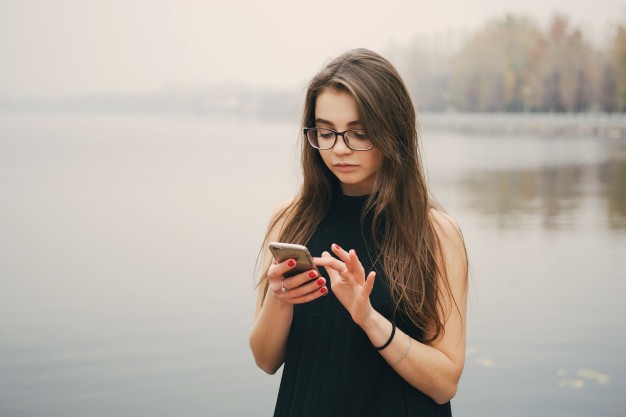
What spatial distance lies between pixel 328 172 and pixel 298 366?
0.43 metres

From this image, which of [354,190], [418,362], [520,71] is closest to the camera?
[418,362]

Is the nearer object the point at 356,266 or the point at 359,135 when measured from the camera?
the point at 356,266

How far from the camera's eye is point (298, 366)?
1436 millimetres

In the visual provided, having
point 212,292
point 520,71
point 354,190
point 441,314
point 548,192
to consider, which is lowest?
point 548,192

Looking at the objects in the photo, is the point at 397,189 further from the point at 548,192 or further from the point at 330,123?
the point at 548,192

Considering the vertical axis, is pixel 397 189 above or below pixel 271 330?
above

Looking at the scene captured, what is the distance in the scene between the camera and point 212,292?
193 inches

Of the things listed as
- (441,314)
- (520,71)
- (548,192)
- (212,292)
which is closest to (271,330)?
(441,314)

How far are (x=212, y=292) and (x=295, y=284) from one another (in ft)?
12.4

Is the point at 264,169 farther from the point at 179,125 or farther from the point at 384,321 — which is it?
the point at 179,125

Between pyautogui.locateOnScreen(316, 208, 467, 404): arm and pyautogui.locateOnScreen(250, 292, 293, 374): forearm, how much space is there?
186 millimetres

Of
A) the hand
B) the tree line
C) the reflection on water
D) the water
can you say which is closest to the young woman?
the hand

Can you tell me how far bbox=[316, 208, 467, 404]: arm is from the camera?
3.93ft

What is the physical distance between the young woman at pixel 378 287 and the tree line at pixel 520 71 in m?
20.7
